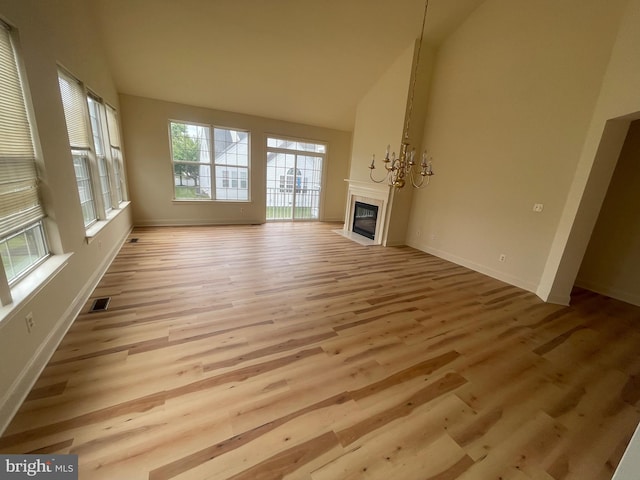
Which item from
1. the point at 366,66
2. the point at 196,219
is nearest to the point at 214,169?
the point at 196,219

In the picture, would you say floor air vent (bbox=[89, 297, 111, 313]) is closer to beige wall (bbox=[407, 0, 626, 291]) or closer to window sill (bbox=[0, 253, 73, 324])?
window sill (bbox=[0, 253, 73, 324])

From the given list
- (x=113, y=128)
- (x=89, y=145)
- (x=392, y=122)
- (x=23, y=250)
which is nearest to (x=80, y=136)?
(x=89, y=145)

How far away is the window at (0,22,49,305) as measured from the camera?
1.60 meters

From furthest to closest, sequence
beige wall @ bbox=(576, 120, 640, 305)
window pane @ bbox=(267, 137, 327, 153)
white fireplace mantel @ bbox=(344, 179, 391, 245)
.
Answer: window pane @ bbox=(267, 137, 327, 153)
white fireplace mantel @ bbox=(344, 179, 391, 245)
beige wall @ bbox=(576, 120, 640, 305)

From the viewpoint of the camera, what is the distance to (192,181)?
245 inches

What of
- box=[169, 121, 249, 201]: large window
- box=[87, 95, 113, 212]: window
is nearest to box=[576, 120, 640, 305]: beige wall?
box=[169, 121, 249, 201]: large window

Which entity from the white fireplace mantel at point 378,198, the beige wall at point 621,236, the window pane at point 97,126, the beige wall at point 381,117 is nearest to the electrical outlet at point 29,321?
the window pane at point 97,126

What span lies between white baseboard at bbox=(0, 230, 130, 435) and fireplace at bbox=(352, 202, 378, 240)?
16.1 feet

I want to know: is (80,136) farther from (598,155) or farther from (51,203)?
(598,155)

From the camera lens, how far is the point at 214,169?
6309mm

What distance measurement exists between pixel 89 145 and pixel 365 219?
4.99 meters

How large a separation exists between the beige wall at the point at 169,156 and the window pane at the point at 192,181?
0.16 metres

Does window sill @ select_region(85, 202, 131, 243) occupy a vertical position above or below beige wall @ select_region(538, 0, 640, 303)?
below

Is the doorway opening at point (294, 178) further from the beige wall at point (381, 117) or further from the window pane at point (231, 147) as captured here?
the beige wall at point (381, 117)
